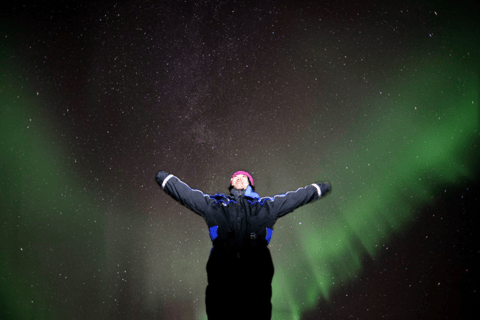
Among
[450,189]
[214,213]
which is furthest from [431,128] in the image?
[214,213]

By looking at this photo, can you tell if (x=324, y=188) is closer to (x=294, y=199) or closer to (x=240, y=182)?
(x=294, y=199)

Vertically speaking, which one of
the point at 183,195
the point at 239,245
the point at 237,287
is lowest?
the point at 237,287

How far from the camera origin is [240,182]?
118cm

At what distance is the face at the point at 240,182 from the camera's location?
117cm

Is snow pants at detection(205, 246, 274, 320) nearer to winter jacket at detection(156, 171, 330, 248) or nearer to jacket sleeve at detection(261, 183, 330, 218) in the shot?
winter jacket at detection(156, 171, 330, 248)

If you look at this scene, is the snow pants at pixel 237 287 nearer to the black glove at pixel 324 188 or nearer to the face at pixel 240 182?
the face at pixel 240 182

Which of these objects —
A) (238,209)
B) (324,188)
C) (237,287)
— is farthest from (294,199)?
(237,287)

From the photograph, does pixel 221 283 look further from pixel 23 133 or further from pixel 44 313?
pixel 23 133

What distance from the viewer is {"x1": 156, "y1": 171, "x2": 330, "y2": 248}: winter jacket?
1021 mm

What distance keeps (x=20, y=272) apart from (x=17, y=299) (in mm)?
156

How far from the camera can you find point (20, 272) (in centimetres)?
138

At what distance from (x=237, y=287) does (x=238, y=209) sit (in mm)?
313

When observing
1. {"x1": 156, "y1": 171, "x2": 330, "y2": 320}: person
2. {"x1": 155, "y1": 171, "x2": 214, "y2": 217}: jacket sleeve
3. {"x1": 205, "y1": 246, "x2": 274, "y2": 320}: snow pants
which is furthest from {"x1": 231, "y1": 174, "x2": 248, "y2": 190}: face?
{"x1": 205, "y1": 246, "x2": 274, "y2": 320}: snow pants

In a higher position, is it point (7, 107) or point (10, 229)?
point (7, 107)
